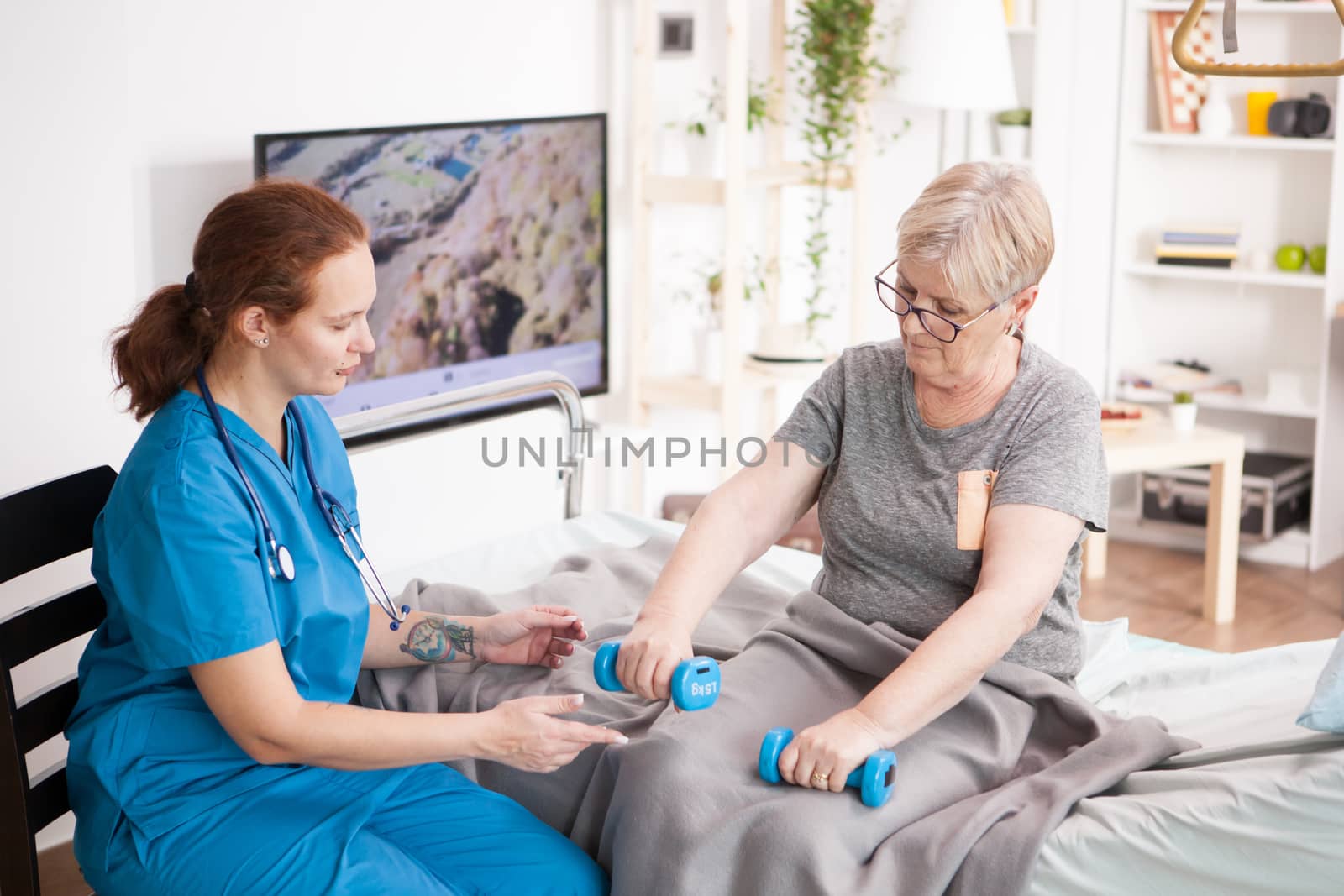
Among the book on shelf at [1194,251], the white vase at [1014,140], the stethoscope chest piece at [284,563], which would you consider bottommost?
the stethoscope chest piece at [284,563]

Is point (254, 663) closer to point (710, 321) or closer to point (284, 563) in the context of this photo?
point (284, 563)

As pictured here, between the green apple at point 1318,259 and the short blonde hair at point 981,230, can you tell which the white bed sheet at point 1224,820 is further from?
the green apple at point 1318,259

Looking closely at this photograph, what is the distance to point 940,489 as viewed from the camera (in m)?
1.78

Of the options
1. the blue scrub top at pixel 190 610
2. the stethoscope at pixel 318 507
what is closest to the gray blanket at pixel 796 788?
the stethoscope at pixel 318 507

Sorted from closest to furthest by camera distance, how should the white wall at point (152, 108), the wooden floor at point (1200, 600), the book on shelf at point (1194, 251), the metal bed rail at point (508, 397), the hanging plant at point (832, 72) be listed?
the white wall at point (152, 108), the metal bed rail at point (508, 397), the wooden floor at point (1200, 600), the hanging plant at point (832, 72), the book on shelf at point (1194, 251)

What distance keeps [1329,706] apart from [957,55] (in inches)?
107

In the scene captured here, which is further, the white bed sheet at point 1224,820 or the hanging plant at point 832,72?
the hanging plant at point 832,72

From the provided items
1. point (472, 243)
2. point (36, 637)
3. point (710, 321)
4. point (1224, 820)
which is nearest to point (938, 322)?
point (1224, 820)

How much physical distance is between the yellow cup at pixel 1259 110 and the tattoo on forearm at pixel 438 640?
10.6 ft

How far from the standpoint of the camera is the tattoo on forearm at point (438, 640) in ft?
6.29

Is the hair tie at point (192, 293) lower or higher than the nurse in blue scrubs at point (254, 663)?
higher

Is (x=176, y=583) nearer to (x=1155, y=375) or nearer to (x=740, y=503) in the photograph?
(x=740, y=503)

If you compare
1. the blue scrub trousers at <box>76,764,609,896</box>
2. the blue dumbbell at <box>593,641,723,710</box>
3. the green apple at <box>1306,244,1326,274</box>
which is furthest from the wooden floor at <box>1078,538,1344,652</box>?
the blue scrub trousers at <box>76,764,609,896</box>

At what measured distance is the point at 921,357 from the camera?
69.7 inches
